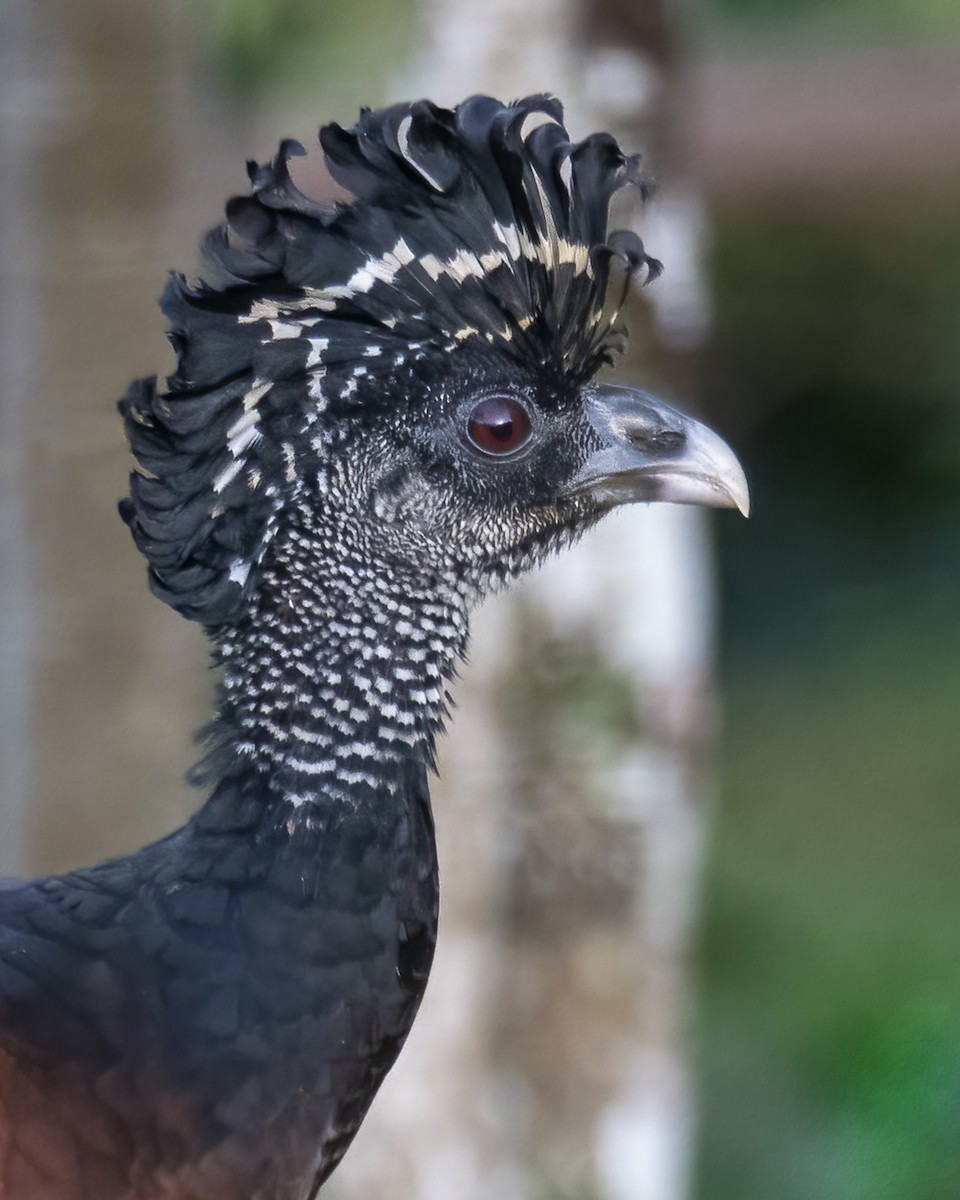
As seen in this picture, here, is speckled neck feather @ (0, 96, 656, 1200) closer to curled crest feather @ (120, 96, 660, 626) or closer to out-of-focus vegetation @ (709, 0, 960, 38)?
curled crest feather @ (120, 96, 660, 626)

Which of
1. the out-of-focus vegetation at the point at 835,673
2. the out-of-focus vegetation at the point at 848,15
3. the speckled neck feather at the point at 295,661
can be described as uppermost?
the out-of-focus vegetation at the point at 848,15

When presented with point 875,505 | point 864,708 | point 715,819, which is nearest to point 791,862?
point 715,819

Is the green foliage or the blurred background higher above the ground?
the green foliage

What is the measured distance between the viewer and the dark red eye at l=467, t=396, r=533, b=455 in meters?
1.90

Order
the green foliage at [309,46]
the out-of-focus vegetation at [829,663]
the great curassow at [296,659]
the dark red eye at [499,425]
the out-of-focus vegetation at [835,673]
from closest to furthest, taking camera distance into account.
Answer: the great curassow at [296,659] < the dark red eye at [499,425] < the green foliage at [309,46] < the out-of-focus vegetation at [829,663] < the out-of-focus vegetation at [835,673]

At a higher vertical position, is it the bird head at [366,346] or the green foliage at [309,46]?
the green foliage at [309,46]

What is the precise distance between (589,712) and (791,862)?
9.63 ft

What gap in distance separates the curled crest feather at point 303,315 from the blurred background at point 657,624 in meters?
1.51

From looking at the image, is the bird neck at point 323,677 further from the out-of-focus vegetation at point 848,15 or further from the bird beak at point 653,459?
the out-of-focus vegetation at point 848,15

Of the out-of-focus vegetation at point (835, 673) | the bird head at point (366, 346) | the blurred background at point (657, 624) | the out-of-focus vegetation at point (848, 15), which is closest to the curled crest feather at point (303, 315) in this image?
the bird head at point (366, 346)

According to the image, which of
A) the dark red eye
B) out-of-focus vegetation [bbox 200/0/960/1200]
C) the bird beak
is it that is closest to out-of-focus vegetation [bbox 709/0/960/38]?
out-of-focus vegetation [bbox 200/0/960/1200]

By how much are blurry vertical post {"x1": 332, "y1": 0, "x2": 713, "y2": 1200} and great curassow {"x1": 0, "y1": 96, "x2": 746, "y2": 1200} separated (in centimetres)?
148

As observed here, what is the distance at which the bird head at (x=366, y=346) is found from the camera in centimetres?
176

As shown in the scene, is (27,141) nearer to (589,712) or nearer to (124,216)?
(124,216)
